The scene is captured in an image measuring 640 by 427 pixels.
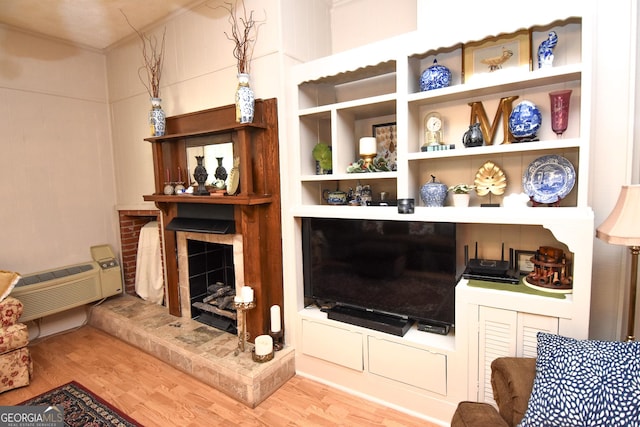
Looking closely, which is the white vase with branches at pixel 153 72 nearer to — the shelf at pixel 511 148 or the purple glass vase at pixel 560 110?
the shelf at pixel 511 148

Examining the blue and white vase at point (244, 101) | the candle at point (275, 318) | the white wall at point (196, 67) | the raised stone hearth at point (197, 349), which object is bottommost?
the raised stone hearth at point (197, 349)

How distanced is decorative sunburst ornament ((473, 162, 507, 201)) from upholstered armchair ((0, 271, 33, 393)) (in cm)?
352

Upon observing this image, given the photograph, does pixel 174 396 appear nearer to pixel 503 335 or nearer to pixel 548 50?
pixel 503 335

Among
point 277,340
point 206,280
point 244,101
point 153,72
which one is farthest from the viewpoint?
point 206,280

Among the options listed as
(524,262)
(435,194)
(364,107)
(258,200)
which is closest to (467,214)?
(435,194)

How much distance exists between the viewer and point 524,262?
77.9 inches

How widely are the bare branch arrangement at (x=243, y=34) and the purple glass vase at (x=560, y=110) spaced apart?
2.00 m

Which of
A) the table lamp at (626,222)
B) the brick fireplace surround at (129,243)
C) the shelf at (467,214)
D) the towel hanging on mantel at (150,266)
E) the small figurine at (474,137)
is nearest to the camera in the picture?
the table lamp at (626,222)

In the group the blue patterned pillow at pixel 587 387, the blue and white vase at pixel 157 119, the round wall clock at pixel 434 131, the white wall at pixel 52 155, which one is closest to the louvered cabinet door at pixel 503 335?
the blue patterned pillow at pixel 587 387

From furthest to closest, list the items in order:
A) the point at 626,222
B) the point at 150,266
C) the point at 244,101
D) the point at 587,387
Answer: the point at 150,266, the point at 244,101, the point at 626,222, the point at 587,387

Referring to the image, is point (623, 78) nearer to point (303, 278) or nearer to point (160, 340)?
point (303, 278)

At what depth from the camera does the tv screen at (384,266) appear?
197 cm

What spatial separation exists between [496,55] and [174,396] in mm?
3079

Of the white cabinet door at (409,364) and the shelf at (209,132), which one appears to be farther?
the shelf at (209,132)
